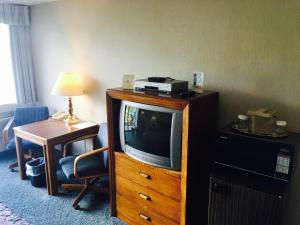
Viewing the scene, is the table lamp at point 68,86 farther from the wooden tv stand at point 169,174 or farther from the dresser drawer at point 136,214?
the dresser drawer at point 136,214

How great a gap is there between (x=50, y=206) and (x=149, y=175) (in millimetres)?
1342

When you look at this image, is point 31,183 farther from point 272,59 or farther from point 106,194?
point 272,59

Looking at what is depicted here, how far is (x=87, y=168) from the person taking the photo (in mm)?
2713

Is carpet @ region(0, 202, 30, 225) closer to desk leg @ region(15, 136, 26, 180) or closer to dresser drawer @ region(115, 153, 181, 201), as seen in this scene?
desk leg @ region(15, 136, 26, 180)

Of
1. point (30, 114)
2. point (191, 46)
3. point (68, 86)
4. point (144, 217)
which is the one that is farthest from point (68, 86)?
point (144, 217)

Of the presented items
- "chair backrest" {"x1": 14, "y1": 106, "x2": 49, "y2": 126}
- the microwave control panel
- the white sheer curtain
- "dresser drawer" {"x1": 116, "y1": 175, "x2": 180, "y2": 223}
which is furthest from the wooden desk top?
the microwave control panel

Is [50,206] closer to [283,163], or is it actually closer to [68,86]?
[68,86]

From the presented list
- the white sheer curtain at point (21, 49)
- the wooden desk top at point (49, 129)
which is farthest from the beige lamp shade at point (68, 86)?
the white sheer curtain at point (21, 49)

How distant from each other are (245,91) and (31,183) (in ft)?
9.15

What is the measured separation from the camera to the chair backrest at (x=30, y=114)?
376 centimetres

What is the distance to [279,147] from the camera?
1.66m

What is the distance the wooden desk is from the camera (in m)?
2.92

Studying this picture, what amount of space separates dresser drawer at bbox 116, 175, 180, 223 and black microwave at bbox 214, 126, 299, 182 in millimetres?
532

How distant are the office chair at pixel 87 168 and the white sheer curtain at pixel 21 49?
1.76 metres
